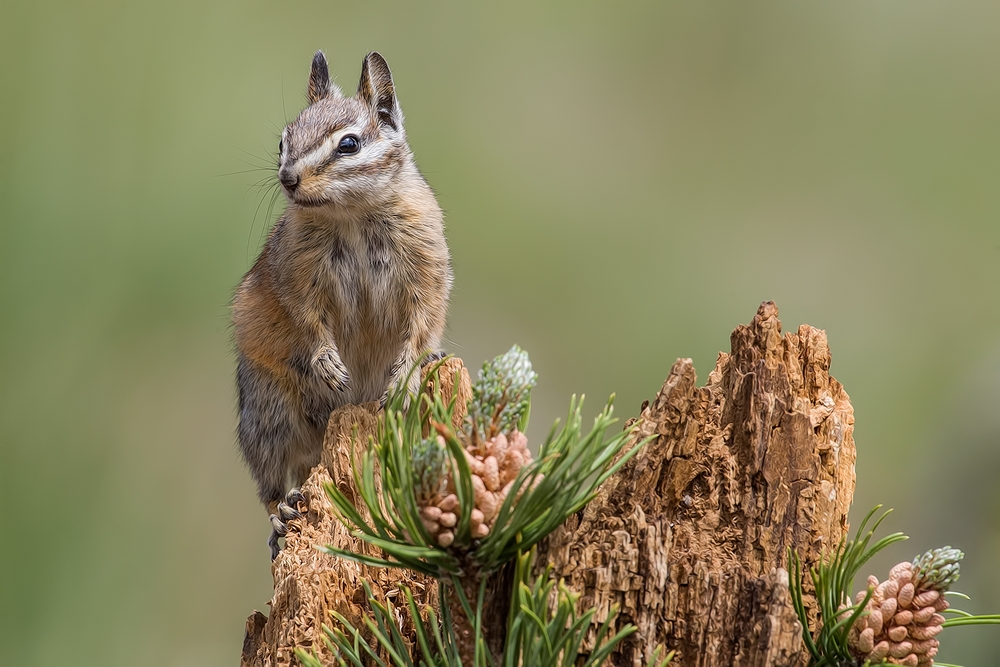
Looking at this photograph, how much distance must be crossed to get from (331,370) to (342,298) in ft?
0.46

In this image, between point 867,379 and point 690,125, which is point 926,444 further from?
point 690,125

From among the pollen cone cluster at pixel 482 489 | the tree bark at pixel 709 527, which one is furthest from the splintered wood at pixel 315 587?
the pollen cone cluster at pixel 482 489

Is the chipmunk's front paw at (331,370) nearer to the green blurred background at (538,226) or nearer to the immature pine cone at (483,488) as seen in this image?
the green blurred background at (538,226)

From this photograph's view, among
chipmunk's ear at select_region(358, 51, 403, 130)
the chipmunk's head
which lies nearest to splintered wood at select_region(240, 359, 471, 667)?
the chipmunk's head

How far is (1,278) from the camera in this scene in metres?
1.82

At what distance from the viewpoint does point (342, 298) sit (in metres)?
1.52

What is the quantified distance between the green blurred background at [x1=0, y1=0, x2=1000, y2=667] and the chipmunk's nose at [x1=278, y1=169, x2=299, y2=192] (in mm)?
726

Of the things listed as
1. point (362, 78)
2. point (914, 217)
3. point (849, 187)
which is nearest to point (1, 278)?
point (362, 78)

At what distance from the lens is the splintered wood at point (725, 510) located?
0.75 m

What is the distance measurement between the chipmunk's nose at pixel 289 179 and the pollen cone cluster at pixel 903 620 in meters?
0.96

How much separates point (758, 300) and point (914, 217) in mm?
439

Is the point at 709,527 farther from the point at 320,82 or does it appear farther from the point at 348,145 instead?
the point at 320,82

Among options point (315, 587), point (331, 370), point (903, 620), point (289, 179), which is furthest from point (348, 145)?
point (903, 620)

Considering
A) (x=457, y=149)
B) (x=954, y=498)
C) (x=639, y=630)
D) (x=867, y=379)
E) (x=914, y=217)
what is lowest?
(x=639, y=630)
